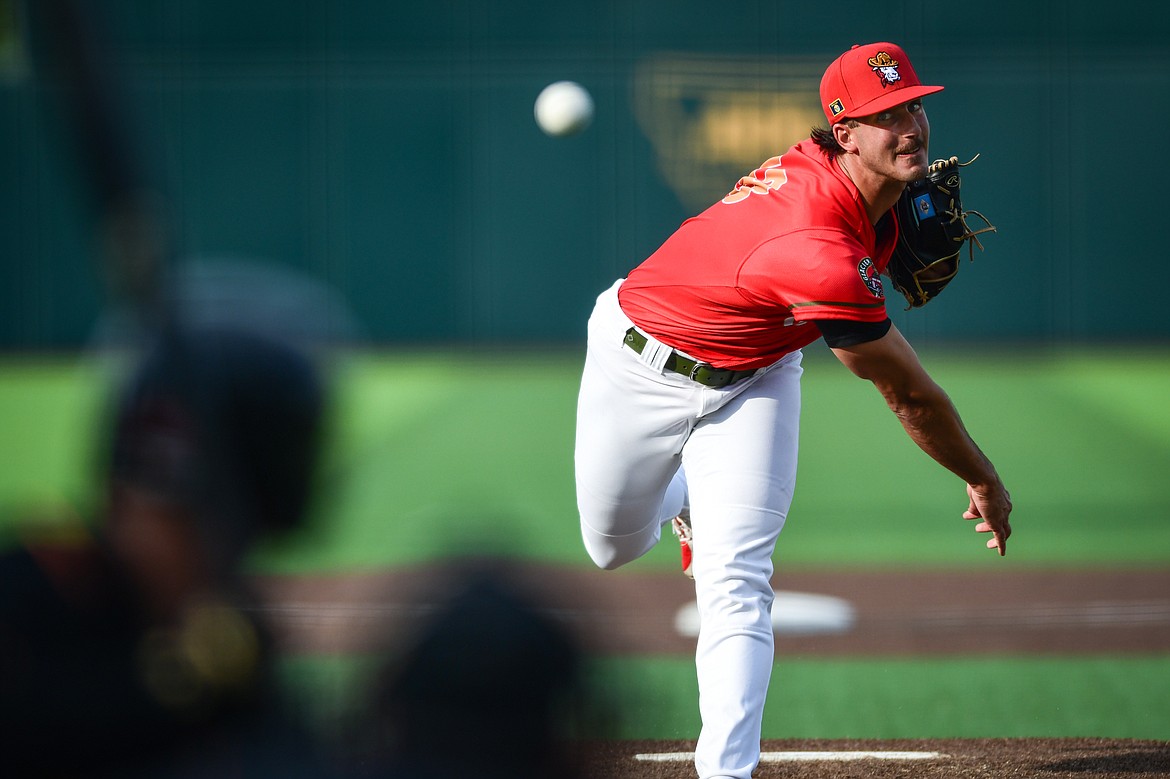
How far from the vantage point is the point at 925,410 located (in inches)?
121

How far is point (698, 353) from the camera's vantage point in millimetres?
3299

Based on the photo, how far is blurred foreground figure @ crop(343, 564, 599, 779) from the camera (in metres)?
1.04

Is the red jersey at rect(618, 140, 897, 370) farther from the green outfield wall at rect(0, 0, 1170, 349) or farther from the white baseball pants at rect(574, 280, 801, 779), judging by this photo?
the green outfield wall at rect(0, 0, 1170, 349)

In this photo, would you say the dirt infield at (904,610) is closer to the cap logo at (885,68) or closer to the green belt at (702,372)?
the green belt at (702,372)

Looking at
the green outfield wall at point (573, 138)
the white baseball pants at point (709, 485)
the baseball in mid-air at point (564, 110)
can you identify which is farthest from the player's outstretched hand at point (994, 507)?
the green outfield wall at point (573, 138)

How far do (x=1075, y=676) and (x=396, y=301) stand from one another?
13411mm

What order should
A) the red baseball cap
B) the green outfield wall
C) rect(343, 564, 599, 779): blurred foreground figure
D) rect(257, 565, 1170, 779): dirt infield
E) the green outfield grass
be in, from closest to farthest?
rect(343, 564, 599, 779): blurred foreground figure
the green outfield grass
the red baseball cap
rect(257, 565, 1170, 779): dirt infield
the green outfield wall

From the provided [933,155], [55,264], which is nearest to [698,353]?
[55,264]

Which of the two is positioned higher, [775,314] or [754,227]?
[754,227]

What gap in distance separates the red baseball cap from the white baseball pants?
0.66 metres

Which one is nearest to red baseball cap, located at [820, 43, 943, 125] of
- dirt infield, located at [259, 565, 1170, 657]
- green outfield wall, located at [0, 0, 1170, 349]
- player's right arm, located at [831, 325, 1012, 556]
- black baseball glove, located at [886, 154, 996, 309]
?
black baseball glove, located at [886, 154, 996, 309]

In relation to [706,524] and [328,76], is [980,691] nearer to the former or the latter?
[706,524]

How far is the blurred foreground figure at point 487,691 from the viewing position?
40.8 inches

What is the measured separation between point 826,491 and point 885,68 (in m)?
6.03
